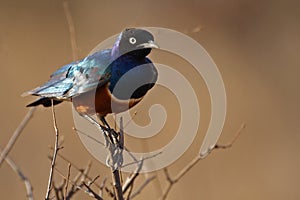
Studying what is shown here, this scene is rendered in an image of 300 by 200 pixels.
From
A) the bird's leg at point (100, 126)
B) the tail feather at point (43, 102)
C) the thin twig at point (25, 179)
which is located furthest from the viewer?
the tail feather at point (43, 102)

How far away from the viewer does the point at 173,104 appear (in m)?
6.82

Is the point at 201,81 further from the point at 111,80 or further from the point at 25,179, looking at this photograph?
the point at 25,179

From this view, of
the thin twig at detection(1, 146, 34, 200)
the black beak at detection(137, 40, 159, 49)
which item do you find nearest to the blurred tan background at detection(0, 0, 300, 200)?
the black beak at detection(137, 40, 159, 49)

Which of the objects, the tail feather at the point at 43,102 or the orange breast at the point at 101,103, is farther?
the tail feather at the point at 43,102

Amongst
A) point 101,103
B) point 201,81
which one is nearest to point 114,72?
point 101,103

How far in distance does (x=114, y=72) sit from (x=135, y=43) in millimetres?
153

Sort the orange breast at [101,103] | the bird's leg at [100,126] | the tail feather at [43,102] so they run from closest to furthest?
the bird's leg at [100,126] → the orange breast at [101,103] → the tail feather at [43,102]

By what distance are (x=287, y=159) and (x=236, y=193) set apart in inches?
28.8

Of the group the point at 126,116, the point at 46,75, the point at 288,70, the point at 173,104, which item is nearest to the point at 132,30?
the point at 126,116

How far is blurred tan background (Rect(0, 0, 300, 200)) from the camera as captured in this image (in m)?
6.17

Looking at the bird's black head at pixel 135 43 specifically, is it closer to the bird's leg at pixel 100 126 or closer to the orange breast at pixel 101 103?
the orange breast at pixel 101 103

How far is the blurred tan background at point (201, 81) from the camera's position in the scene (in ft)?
20.2

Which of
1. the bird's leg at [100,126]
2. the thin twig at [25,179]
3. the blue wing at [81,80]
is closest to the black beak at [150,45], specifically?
the blue wing at [81,80]

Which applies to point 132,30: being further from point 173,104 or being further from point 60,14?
point 60,14
